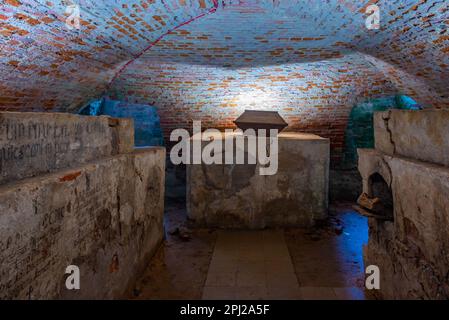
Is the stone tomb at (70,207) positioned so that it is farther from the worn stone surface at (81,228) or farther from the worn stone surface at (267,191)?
the worn stone surface at (267,191)

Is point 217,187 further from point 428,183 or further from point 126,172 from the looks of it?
point 428,183

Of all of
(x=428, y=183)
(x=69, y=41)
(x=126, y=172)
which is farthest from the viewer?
(x=69, y=41)

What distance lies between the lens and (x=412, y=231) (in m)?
2.50

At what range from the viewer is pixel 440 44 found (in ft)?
13.4

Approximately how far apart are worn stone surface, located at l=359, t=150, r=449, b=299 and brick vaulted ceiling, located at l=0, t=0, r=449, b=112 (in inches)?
74.2

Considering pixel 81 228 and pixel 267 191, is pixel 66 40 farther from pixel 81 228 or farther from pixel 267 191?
pixel 267 191

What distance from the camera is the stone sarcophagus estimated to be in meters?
2.14

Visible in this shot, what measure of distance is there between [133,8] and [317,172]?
11.5 ft

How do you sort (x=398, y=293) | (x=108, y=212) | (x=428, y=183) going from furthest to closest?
(x=108, y=212) < (x=398, y=293) < (x=428, y=183)

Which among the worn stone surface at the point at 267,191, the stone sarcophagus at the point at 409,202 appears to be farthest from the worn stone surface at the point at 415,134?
the worn stone surface at the point at 267,191

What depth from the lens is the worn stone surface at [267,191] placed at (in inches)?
209

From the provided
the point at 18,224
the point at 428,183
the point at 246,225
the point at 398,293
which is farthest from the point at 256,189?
the point at 18,224

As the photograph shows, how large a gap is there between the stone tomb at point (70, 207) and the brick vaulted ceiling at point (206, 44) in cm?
136

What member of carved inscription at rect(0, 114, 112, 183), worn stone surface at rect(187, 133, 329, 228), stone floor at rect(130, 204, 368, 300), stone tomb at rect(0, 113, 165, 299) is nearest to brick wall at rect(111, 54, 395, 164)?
worn stone surface at rect(187, 133, 329, 228)
